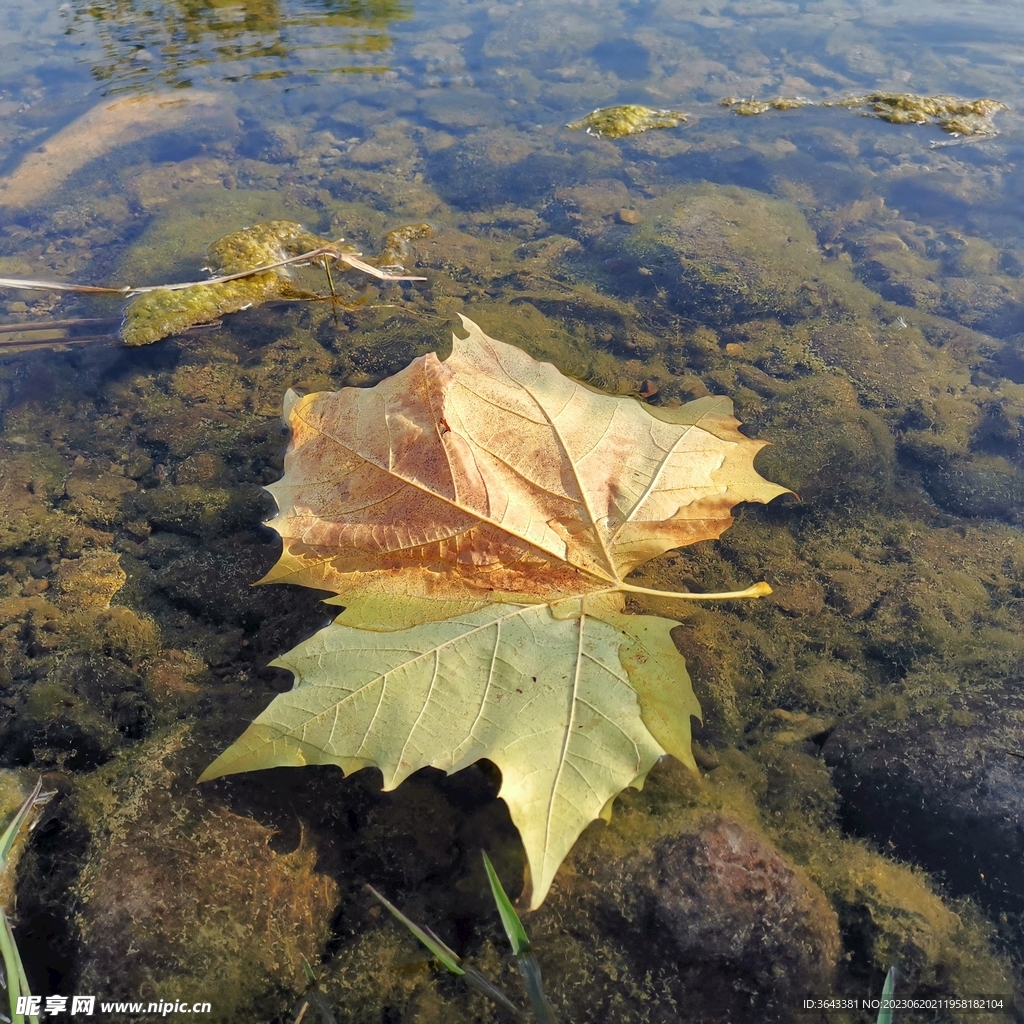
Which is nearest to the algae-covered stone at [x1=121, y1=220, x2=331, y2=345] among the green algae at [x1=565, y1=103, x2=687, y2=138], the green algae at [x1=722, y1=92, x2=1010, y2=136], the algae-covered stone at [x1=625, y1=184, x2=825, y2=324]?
the algae-covered stone at [x1=625, y1=184, x2=825, y2=324]

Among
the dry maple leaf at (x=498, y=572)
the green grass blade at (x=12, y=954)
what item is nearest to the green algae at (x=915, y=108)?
the dry maple leaf at (x=498, y=572)

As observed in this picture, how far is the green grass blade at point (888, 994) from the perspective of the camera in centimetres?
153

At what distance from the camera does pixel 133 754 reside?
1990mm

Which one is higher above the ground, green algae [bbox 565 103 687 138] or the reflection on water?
the reflection on water

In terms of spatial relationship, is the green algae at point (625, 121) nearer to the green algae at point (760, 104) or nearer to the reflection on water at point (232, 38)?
the green algae at point (760, 104)

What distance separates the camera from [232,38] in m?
7.43

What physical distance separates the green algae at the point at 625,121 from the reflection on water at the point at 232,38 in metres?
2.59

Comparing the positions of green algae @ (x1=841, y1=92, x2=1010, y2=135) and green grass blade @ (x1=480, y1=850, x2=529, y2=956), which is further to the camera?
green algae @ (x1=841, y1=92, x2=1010, y2=135)

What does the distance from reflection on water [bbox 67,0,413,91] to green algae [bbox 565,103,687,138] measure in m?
2.59

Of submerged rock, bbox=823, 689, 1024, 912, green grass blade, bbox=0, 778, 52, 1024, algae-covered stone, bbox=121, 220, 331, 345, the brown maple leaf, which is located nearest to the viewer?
green grass blade, bbox=0, 778, 52, 1024

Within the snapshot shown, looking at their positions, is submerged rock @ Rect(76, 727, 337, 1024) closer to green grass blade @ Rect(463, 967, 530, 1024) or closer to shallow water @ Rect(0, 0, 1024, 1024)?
shallow water @ Rect(0, 0, 1024, 1024)

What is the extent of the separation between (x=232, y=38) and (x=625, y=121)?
183 inches

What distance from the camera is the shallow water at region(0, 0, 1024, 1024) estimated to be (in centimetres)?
170

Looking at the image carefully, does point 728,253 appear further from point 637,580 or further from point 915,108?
point 915,108
